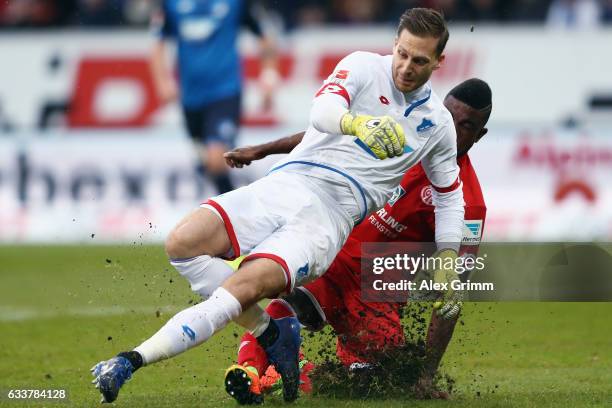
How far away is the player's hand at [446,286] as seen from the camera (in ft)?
23.3

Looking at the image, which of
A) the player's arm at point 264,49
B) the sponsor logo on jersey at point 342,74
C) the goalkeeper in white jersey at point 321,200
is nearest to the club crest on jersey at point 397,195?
the goalkeeper in white jersey at point 321,200

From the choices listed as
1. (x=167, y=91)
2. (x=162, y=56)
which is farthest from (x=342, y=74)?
(x=167, y=91)

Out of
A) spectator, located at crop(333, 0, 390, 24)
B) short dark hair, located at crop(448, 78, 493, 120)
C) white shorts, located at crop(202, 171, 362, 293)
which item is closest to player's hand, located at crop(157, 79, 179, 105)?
spectator, located at crop(333, 0, 390, 24)

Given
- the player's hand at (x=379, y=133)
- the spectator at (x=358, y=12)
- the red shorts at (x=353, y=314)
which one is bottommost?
the spectator at (x=358, y=12)

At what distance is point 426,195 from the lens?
7.81m

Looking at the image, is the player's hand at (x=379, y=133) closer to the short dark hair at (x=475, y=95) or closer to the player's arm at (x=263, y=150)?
the player's arm at (x=263, y=150)

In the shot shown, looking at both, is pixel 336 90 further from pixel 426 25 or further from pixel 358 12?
pixel 358 12

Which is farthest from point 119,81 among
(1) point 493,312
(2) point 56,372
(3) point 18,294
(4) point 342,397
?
(4) point 342,397

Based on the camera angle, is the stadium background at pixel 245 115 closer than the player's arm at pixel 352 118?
No

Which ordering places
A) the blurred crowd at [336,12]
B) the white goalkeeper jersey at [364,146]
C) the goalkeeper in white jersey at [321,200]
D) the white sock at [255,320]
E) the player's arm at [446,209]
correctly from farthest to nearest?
the blurred crowd at [336,12]
the player's arm at [446,209]
the white sock at [255,320]
the white goalkeeper jersey at [364,146]
the goalkeeper in white jersey at [321,200]

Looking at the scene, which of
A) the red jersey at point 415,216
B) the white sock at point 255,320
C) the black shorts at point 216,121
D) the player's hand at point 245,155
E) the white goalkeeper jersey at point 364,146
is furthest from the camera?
the black shorts at point 216,121

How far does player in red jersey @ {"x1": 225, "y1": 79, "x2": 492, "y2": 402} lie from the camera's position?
7.43 m

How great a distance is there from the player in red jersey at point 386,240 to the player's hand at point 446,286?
0.53 ft

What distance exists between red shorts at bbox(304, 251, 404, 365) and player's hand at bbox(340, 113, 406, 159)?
1603mm
